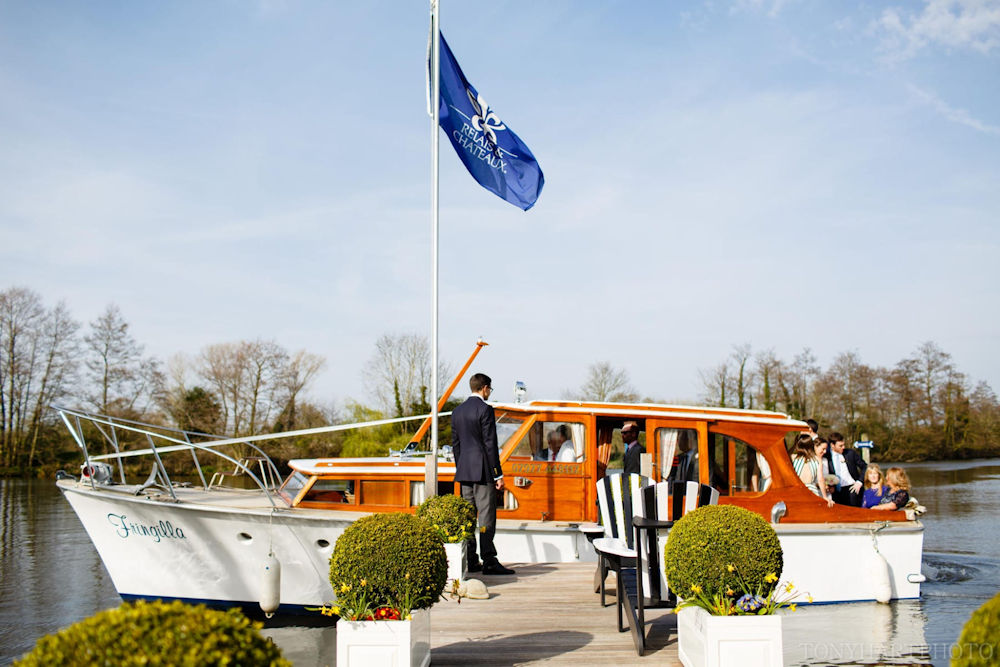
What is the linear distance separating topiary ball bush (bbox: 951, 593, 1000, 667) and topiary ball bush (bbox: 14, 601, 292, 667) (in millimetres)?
2301

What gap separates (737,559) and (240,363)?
1747 inches

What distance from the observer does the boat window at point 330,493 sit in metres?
10.7

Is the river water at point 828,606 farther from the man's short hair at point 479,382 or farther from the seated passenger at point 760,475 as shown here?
the man's short hair at point 479,382

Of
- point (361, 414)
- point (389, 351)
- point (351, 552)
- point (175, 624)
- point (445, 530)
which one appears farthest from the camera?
point (389, 351)

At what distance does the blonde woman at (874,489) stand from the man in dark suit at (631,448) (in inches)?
→ 135

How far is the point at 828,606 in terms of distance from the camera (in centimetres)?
1056

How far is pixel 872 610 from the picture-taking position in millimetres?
10078

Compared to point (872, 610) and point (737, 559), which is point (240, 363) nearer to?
point (872, 610)

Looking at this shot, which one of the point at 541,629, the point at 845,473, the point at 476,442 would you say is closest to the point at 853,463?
the point at 845,473

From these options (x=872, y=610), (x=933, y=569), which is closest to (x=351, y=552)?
(x=872, y=610)

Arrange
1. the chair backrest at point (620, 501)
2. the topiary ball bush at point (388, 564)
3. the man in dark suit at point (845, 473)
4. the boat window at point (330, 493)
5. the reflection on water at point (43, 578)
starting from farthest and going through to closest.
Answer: the reflection on water at point (43, 578), the man in dark suit at point (845, 473), the boat window at point (330, 493), the chair backrest at point (620, 501), the topiary ball bush at point (388, 564)

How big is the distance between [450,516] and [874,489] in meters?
6.42

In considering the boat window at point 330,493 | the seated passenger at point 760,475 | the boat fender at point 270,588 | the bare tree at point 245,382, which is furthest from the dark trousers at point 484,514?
the bare tree at point 245,382

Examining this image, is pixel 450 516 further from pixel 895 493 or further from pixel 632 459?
pixel 895 493
